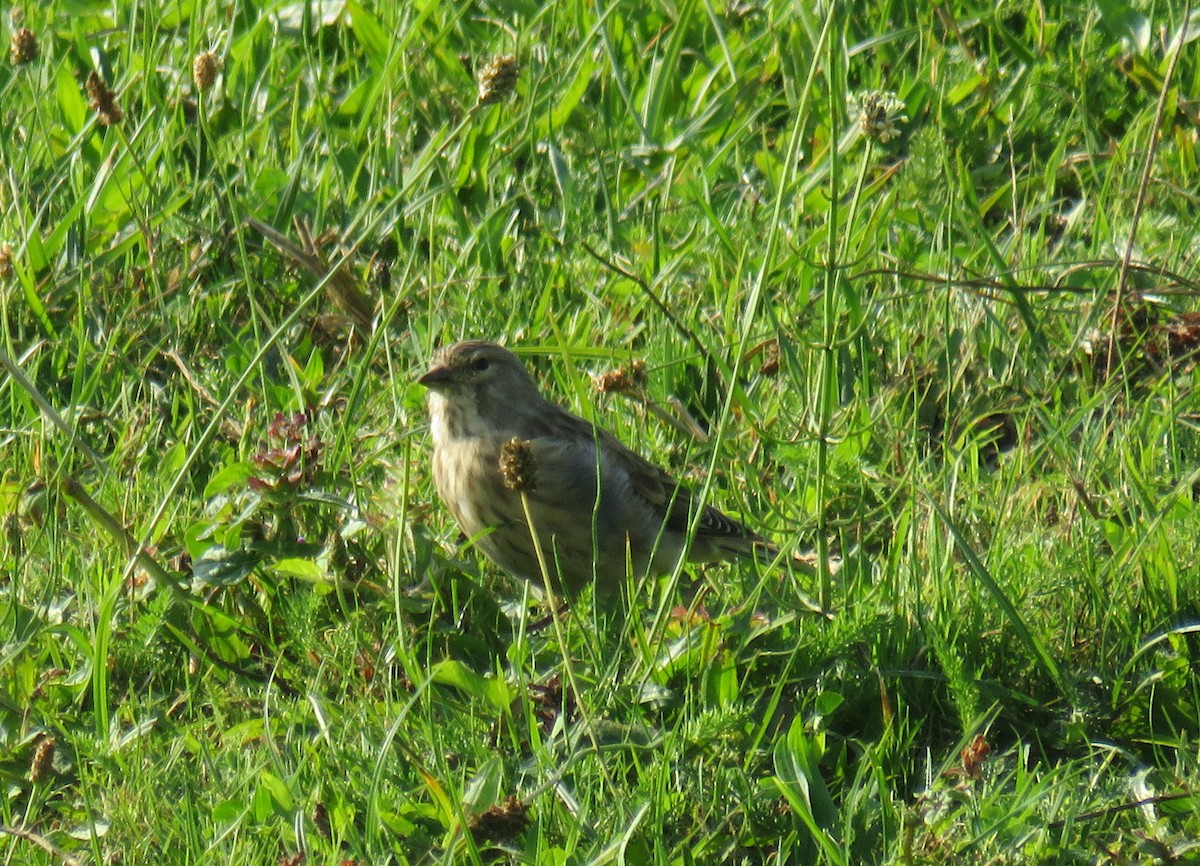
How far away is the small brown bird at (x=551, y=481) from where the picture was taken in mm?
4918

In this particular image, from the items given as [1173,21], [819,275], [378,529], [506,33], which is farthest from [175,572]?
[1173,21]

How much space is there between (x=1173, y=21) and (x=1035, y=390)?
1.90m

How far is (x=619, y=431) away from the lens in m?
5.35

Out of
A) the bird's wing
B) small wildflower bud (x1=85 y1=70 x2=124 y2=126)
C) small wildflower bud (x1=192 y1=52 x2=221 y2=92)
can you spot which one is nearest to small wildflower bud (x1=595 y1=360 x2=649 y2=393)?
the bird's wing

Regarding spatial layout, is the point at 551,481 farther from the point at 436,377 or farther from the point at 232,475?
the point at 232,475

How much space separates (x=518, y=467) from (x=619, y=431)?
1.94 m

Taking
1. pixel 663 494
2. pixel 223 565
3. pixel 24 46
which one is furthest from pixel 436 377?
pixel 24 46

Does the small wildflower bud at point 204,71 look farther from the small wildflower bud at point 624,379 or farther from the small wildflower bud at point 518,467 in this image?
the small wildflower bud at point 518,467

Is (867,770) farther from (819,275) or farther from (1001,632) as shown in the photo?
(819,275)

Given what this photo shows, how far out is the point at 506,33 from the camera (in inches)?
275

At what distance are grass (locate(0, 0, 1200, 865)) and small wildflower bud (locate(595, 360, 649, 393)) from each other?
193mm

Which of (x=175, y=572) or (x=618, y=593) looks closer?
(x=175, y=572)

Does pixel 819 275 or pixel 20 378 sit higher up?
pixel 20 378

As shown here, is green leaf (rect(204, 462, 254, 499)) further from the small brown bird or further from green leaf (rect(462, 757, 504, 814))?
green leaf (rect(462, 757, 504, 814))
